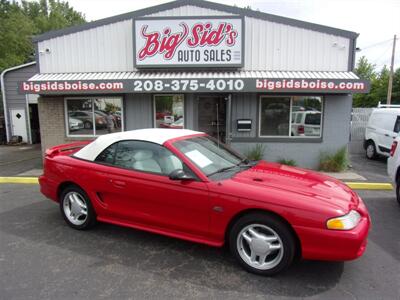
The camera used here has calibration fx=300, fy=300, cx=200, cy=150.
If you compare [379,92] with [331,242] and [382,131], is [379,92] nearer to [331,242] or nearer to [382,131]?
[382,131]

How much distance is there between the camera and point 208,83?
8.21 m

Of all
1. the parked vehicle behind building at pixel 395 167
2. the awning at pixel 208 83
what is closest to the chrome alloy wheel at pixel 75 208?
Answer: the awning at pixel 208 83

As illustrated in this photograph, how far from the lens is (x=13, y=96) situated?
15.8 meters

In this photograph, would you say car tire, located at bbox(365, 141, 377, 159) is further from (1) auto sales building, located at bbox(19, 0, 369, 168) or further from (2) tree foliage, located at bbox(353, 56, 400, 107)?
(2) tree foliage, located at bbox(353, 56, 400, 107)

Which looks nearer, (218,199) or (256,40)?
(218,199)

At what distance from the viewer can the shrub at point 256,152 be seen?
902 cm

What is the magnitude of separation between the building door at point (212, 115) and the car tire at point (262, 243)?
662cm

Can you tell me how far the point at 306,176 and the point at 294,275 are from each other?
1.26m

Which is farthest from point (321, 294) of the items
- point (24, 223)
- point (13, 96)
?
point (13, 96)

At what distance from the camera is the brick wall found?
9.66m

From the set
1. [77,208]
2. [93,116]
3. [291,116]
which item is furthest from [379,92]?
[77,208]

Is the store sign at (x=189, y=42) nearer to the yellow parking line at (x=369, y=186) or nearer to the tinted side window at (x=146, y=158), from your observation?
the yellow parking line at (x=369, y=186)

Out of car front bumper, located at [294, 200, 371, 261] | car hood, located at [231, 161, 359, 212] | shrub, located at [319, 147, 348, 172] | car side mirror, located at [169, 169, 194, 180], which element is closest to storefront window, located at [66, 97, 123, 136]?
shrub, located at [319, 147, 348, 172]

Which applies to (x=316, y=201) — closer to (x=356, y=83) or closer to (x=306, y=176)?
(x=306, y=176)
